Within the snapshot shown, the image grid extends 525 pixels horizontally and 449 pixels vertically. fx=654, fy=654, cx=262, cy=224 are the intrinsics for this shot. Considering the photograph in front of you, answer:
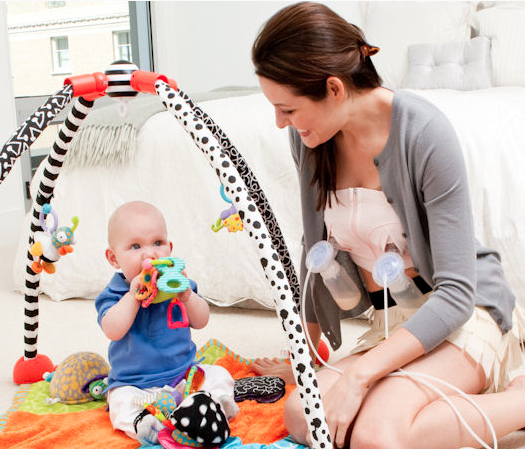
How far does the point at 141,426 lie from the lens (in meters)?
1.18

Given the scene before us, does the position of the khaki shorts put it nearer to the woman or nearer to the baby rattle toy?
the woman

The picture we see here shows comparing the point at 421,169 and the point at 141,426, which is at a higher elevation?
the point at 421,169

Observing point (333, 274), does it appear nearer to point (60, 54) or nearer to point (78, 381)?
point (78, 381)

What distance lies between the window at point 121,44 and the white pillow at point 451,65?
203 cm

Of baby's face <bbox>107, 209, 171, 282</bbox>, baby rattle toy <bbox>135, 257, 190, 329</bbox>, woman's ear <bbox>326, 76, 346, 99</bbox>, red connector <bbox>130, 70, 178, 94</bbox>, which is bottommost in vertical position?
baby rattle toy <bbox>135, 257, 190, 329</bbox>

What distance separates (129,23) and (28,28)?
65 centimetres

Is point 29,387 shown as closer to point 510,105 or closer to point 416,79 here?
point 510,105

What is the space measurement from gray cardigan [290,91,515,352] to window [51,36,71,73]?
3322 millimetres

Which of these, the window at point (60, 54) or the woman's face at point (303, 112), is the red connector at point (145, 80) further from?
the window at point (60, 54)

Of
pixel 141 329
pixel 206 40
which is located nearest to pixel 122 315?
pixel 141 329

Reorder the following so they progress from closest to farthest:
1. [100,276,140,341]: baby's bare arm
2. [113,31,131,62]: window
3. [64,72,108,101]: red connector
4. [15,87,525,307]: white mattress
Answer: [64,72,108,101]: red connector, [100,276,140,341]: baby's bare arm, [15,87,525,307]: white mattress, [113,31,131,62]: window

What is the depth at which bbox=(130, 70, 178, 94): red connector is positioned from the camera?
108cm

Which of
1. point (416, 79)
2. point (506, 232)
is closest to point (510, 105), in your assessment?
point (506, 232)

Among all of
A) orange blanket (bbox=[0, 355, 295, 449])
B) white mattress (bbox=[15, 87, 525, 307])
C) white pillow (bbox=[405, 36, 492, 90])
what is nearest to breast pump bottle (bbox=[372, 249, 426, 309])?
orange blanket (bbox=[0, 355, 295, 449])
